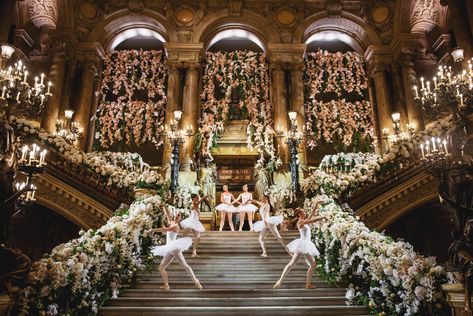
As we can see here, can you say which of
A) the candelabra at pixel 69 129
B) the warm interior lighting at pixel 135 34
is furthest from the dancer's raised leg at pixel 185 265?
the warm interior lighting at pixel 135 34

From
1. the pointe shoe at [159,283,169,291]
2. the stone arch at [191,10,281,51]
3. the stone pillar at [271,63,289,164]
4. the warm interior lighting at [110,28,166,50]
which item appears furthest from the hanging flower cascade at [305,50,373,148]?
the pointe shoe at [159,283,169,291]

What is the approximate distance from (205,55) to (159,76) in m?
2.43

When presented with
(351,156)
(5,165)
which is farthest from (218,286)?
(351,156)

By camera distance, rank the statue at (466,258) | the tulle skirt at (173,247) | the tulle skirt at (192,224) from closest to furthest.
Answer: the statue at (466,258)
the tulle skirt at (173,247)
the tulle skirt at (192,224)

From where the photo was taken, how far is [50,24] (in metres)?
17.5

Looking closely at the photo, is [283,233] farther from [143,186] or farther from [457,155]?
[457,155]

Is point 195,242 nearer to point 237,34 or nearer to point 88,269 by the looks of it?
point 88,269

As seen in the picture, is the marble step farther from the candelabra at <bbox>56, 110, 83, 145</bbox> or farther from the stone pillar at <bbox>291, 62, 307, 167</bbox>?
the stone pillar at <bbox>291, 62, 307, 167</bbox>

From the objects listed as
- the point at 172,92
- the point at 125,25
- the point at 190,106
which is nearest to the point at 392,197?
the point at 190,106

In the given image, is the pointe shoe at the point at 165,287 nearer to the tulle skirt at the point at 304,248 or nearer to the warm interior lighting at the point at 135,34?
the tulle skirt at the point at 304,248

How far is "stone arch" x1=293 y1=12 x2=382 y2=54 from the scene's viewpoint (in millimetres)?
17578

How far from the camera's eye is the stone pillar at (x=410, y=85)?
15.7m

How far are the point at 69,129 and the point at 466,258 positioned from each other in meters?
14.7

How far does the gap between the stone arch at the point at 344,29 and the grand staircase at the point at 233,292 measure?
12071 mm
